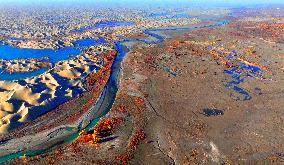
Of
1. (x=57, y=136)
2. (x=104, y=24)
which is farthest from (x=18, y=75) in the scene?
(x=104, y=24)

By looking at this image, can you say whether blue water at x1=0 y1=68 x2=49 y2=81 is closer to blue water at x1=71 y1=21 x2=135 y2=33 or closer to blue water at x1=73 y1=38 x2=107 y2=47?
blue water at x1=73 y1=38 x2=107 y2=47

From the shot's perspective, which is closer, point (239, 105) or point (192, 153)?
point (192, 153)

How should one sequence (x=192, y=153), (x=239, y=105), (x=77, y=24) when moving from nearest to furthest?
1. (x=192, y=153)
2. (x=239, y=105)
3. (x=77, y=24)

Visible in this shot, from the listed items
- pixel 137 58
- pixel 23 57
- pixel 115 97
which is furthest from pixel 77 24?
pixel 115 97

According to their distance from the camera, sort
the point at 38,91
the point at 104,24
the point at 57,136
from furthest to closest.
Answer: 1. the point at 104,24
2. the point at 38,91
3. the point at 57,136

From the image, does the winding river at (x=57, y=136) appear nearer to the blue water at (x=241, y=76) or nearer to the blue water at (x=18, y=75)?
the blue water at (x=18, y=75)

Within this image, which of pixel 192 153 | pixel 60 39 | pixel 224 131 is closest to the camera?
pixel 192 153

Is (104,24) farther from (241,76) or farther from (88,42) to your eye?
(241,76)

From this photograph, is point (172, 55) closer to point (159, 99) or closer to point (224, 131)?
point (159, 99)
